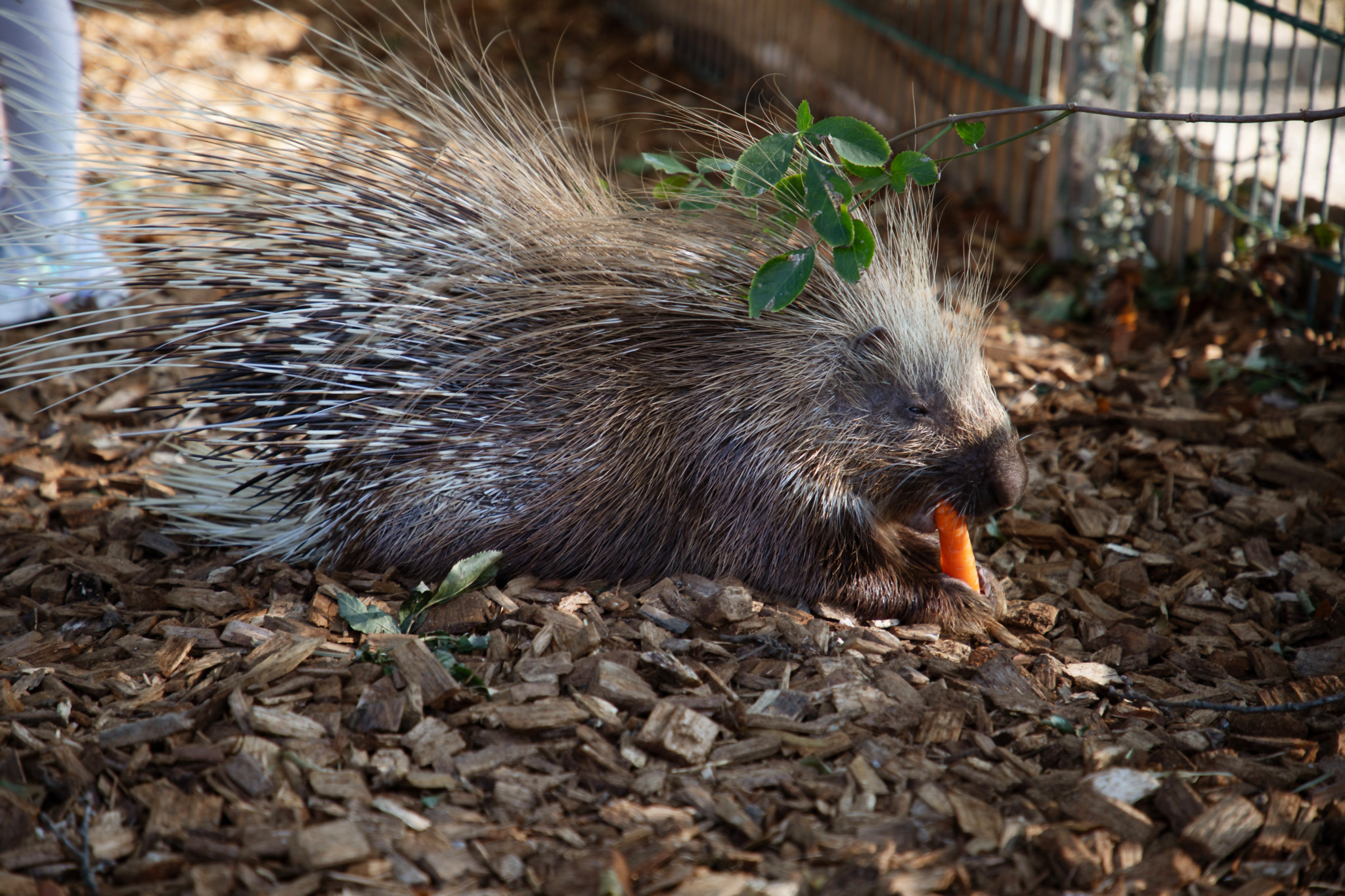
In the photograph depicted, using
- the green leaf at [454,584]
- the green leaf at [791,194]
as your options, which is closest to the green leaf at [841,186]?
the green leaf at [791,194]

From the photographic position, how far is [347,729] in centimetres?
205

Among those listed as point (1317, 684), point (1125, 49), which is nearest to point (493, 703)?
point (1317, 684)

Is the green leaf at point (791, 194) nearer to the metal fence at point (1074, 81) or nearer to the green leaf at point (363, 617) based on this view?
the metal fence at point (1074, 81)

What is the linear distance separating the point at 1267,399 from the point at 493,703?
287 centimetres

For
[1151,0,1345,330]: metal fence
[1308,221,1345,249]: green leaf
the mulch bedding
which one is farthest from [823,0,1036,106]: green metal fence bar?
the mulch bedding

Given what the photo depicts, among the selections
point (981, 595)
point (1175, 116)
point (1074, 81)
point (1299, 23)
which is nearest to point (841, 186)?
point (1175, 116)

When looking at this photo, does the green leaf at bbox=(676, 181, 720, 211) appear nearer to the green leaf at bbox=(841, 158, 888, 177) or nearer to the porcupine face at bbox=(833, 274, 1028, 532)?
the green leaf at bbox=(841, 158, 888, 177)

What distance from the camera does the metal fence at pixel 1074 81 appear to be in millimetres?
3795

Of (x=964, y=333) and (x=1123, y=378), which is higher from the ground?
(x=964, y=333)

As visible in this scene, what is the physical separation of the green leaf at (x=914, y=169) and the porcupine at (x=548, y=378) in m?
0.44

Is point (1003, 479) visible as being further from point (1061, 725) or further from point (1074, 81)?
point (1074, 81)

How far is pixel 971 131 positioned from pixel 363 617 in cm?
171

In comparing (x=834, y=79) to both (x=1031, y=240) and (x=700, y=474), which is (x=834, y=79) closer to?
(x=1031, y=240)

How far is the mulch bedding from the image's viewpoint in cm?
176
